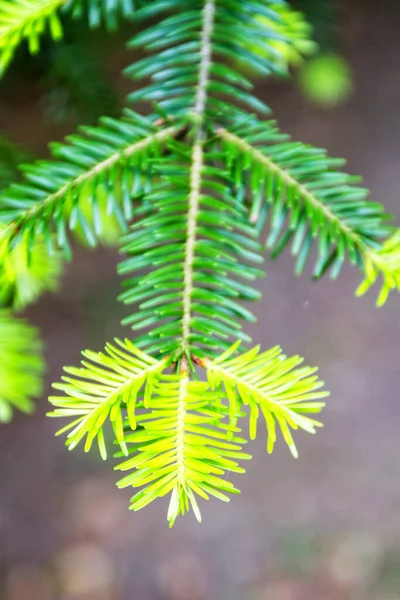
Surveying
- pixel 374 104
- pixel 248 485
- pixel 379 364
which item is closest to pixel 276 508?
pixel 248 485

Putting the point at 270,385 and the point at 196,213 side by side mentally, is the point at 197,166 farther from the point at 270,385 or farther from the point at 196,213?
the point at 270,385

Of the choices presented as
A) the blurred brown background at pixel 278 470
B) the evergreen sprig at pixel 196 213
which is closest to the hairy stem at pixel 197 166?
the evergreen sprig at pixel 196 213

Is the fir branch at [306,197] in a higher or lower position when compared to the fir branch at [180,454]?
higher

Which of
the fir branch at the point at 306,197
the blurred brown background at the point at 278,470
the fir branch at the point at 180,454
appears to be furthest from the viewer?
A: the blurred brown background at the point at 278,470

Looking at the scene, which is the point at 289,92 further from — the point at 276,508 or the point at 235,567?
the point at 235,567

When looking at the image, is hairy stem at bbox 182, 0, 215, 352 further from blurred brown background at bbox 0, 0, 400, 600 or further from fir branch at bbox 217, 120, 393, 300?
blurred brown background at bbox 0, 0, 400, 600

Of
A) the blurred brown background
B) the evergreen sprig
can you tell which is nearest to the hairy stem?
the evergreen sprig

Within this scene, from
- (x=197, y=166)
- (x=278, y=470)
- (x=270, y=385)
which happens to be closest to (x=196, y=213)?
(x=197, y=166)

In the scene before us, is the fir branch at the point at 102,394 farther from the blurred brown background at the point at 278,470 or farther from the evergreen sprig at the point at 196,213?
the blurred brown background at the point at 278,470
